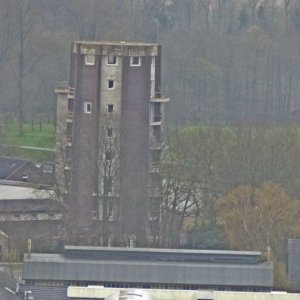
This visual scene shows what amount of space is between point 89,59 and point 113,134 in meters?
2.33

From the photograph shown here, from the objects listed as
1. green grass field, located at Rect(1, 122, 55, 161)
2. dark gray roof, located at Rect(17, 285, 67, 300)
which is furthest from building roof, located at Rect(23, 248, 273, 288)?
green grass field, located at Rect(1, 122, 55, 161)

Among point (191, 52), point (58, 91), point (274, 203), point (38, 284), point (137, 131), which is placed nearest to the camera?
Answer: point (38, 284)

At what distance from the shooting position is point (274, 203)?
48.4m

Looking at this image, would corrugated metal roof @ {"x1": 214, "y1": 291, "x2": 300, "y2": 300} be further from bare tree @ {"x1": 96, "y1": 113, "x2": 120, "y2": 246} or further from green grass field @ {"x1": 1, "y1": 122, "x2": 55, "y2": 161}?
green grass field @ {"x1": 1, "y1": 122, "x2": 55, "y2": 161}

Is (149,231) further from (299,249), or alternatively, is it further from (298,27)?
(298,27)

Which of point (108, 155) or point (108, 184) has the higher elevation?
point (108, 155)

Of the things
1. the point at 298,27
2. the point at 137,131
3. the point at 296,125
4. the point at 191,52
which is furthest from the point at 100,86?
the point at 298,27

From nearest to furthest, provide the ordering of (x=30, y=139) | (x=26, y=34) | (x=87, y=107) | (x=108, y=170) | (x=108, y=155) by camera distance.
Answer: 1. (x=108, y=170)
2. (x=108, y=155)
3. (x=87, y=107)
4. (x=30, y=139)
5. (x=26, y=34)

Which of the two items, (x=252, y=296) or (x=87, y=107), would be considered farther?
(x=87, y=107)

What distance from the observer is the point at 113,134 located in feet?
177

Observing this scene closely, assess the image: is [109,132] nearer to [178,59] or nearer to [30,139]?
[30,139]

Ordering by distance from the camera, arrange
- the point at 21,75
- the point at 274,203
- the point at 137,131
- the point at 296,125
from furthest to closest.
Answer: the point at 21,75 < the point at 296,125 < the point at 137,131 < the point at 274,203

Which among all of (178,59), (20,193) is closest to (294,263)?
(20,193)

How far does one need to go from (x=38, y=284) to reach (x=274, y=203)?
11.6 m
